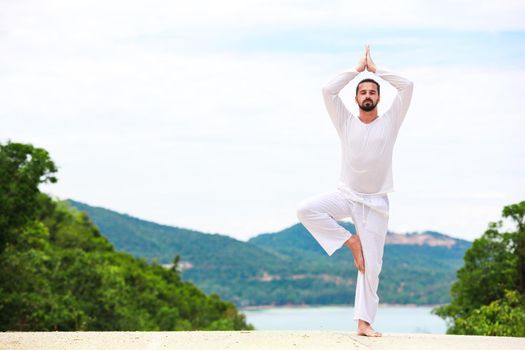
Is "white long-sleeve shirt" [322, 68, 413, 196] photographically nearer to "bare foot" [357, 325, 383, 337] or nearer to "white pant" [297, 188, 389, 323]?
"white pant" [297, 188, 389, 323]

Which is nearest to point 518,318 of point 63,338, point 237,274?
point 63,338

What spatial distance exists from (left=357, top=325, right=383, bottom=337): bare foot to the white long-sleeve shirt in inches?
56.9

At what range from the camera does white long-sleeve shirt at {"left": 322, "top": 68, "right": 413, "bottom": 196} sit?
10930 millimetres

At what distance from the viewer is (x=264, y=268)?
140 metres

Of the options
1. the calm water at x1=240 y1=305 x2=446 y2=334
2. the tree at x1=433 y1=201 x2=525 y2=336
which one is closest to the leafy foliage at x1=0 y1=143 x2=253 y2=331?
the tree at x1=433 y1=201 x2=525 y2=336

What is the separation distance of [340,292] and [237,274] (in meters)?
18.5

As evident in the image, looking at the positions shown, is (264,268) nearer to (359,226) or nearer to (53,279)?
(53,279)

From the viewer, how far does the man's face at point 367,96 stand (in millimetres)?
10883

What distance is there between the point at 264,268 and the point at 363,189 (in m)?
129

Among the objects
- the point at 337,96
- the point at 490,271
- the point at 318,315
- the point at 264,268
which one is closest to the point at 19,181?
the point at 490,271

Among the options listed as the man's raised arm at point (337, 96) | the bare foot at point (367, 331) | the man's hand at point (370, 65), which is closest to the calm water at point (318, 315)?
the bare foot at point (367, 331)

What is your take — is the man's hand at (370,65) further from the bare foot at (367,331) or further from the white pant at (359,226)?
the bare foot at (367,331)

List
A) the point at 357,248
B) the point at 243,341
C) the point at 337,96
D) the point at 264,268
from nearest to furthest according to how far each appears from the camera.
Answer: the point at 243,341 → the point at 357,248 → the point at 337,96 → the point at 264,268

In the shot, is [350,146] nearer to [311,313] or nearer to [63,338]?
[63,338]
